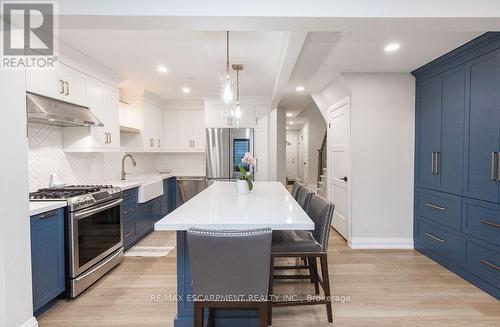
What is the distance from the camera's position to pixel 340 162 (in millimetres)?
4137

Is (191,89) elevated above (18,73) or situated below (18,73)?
above

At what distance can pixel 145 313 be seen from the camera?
2184 mm

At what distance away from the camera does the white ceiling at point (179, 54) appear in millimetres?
2586

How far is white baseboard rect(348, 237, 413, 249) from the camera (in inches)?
143

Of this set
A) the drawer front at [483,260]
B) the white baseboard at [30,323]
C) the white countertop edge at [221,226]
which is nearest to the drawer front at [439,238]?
the drawer front at [483,260]

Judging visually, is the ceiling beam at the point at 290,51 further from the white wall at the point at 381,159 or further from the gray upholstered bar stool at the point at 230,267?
the gray upholstered bar stool at the point at 230,267

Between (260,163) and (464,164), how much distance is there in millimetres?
A: 3203

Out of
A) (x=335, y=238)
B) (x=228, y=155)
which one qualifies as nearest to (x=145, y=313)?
(x=335, y=238)

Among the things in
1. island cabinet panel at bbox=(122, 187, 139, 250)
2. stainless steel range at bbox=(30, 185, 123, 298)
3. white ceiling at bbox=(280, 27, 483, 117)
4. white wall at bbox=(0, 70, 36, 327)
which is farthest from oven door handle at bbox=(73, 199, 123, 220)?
white ceiling at bbox=(280, 27, 483, 117)

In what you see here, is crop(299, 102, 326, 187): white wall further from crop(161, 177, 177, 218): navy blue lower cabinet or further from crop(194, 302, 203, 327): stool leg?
crop(194, 302, 203, 327): stool leg

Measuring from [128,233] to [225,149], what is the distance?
2309 millimetres

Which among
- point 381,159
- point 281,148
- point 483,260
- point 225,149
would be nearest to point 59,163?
point 225,149

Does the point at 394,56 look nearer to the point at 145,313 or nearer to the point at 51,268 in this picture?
the point at 145,313

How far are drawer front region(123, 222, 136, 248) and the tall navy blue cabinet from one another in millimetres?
3809
